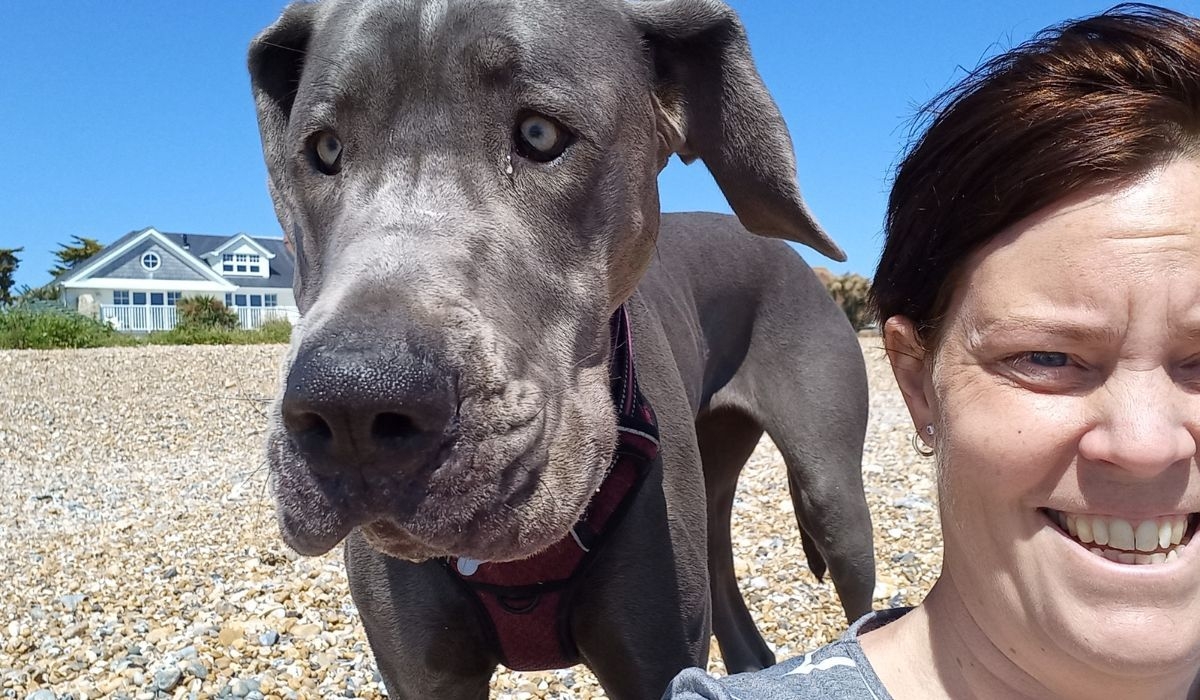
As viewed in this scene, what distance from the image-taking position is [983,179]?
1420 mm

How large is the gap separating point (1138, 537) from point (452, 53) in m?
1.44

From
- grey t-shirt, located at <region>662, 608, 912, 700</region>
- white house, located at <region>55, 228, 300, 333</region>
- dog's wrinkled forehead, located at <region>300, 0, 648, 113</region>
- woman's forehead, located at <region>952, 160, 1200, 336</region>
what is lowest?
grey t-shirt, located at <region>662, 608, 912, 700</region>

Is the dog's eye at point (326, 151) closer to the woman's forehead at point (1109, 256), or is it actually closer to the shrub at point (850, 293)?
the woman's forehead at point (1109, 256)

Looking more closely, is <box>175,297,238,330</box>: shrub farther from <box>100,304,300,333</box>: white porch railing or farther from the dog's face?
the dog's face

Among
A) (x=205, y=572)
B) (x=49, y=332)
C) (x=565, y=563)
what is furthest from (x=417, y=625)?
(x=49, y=332)

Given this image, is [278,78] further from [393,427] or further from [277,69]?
[393,427]

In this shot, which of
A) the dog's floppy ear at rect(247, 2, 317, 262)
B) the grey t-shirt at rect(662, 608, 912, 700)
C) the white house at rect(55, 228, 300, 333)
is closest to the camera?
the grey t-shirt at rect(662, 608, 912, 700)

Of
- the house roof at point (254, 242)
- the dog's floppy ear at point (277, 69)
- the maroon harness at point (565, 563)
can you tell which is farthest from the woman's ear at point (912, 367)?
the house roof at point (254, 242)

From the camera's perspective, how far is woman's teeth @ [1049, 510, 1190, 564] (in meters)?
1.27

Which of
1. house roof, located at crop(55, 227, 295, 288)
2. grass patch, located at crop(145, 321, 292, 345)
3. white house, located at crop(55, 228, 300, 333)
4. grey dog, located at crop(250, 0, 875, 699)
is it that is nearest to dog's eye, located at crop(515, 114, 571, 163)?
grey dog, located at crop(250, 0, 875, 699)

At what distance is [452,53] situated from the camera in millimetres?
1909

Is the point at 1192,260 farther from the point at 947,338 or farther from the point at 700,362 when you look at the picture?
the point at 700,362

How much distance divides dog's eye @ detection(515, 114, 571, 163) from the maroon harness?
55 cm

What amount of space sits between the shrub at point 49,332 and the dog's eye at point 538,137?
69.5 ft
